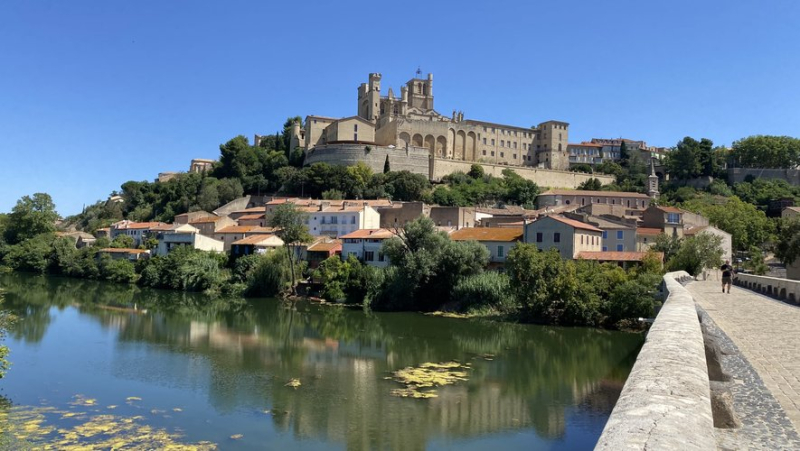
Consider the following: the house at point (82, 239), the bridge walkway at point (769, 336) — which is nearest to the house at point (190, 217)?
the house at point (82, 239)

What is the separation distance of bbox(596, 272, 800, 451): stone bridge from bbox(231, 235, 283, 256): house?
41309mm

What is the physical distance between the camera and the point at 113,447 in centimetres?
1216

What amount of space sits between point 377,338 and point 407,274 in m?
8.83

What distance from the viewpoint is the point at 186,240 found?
53.3 meters

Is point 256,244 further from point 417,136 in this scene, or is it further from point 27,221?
point 417,136

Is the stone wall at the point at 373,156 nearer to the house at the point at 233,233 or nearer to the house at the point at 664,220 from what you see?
the house at the point at 233,233

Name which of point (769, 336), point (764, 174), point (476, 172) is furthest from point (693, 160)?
point (769, 336)

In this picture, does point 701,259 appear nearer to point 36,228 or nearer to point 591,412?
point 591,412

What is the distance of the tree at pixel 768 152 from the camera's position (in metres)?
81.9

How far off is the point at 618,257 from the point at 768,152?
60648 millimetres

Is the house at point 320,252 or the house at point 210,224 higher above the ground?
the house at point 210,224

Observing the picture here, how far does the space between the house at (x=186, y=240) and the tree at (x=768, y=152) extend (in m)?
71.9

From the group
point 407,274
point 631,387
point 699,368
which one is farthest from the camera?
point 407,274

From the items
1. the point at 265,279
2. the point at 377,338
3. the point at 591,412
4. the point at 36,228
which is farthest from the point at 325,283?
the point at 36,228
